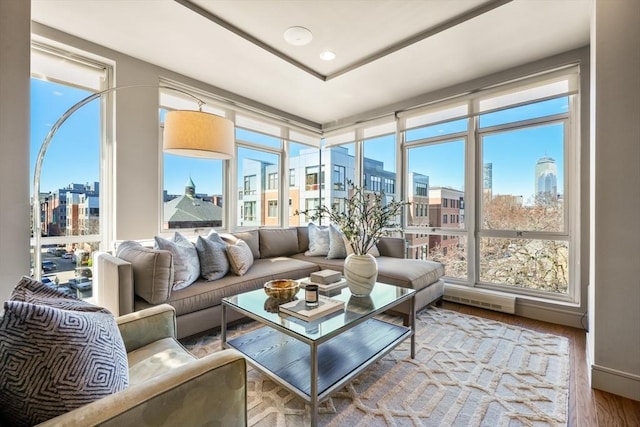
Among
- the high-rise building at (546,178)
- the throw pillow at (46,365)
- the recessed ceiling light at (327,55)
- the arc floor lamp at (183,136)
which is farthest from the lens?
the high-rise building at (546,178)

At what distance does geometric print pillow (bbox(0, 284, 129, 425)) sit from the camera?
69cm

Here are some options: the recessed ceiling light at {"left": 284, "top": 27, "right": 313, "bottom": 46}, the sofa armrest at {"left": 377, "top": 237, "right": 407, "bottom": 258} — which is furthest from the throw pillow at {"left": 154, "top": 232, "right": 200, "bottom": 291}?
the sofa armrest at {"left": 377, "top": 237, "right": 407, "bottom": 258}

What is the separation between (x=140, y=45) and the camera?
108 inches

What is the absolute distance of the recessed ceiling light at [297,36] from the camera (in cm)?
255

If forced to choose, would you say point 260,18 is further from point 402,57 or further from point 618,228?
point 618,228

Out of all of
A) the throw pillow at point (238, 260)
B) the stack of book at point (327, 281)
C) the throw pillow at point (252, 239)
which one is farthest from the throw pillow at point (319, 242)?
the stack of book at point (327, 281)

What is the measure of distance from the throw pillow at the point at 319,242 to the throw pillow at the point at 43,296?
9.56ft

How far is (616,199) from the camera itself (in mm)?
1795

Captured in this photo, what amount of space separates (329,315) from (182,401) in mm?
1028

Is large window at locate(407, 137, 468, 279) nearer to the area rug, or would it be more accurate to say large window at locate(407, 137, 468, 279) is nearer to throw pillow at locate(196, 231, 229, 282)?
the area rug

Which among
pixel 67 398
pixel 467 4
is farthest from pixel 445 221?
pixel 67 398

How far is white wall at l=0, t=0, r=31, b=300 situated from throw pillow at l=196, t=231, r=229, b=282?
45.6 inches

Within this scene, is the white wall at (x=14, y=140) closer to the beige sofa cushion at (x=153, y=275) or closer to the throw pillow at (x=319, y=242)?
the beige sofa cushion at (x=153, y=275)

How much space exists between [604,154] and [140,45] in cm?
380
